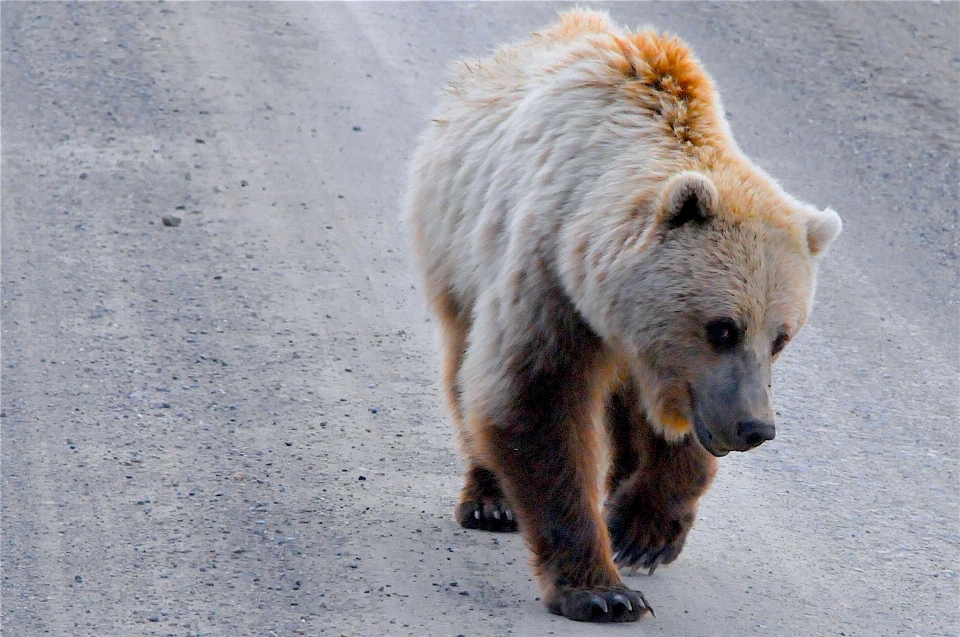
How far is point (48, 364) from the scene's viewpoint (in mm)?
5500

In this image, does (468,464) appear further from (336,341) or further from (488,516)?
(336,341)

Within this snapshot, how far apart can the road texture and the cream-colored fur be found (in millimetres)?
886

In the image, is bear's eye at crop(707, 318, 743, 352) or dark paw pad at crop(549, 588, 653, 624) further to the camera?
dark paw pad at crop(549, 588, 653, 624)

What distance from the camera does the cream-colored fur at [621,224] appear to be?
355 centimetres

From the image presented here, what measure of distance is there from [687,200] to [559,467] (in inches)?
38.7

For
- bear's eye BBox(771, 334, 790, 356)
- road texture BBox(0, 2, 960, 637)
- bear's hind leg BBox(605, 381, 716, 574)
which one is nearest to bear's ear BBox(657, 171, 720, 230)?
bear's eye BBox(771, 334, 790, 356)

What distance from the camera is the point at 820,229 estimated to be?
12.1 ft

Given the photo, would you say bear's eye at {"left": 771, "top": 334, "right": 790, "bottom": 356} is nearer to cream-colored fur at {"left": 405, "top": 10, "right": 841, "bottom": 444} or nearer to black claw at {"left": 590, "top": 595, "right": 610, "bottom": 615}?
cream-colored fur at {"left": 405, "top": 10, "right": 841, "bottom": 444}

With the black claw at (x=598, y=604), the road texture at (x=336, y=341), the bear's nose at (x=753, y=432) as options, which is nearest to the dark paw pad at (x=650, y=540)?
the road texture at (x=336, y=341)

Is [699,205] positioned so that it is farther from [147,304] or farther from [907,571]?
[147,304]

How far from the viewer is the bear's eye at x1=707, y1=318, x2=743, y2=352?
349 cm

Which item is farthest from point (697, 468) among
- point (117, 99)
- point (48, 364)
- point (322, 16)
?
point (322, 16)

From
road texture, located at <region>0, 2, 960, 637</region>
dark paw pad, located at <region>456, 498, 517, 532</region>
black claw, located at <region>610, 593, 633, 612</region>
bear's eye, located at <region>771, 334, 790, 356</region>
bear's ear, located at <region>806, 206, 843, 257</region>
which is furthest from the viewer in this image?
dark paw pad, located at <region>456, 498, 517, 532</region>

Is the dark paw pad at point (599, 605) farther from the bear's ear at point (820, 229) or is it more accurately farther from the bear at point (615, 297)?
the bear's ear at point (820, 229)
